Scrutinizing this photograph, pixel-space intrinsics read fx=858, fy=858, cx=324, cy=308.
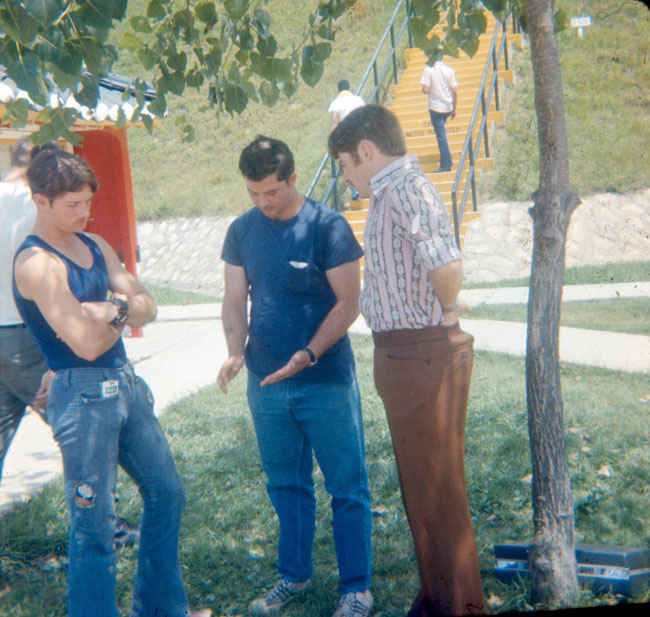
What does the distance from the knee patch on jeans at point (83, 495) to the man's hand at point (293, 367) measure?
0.77 meters

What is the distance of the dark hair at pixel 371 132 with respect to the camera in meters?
2.98

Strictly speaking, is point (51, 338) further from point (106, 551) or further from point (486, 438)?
point (486, 438)

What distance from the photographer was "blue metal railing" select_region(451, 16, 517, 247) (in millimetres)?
12711

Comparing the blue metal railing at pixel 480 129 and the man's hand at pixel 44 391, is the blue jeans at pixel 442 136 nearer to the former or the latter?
the blue metal railing at pixel 480 129

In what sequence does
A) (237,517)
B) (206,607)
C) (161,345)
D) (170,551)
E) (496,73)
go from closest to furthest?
1. (170,551)
2. (206,607)
3. (237,517)
4. (161,345)
5. (496,73)

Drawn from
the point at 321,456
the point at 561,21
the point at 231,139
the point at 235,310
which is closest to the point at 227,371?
the point at 235,310

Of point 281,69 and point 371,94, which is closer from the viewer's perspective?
point 281,69

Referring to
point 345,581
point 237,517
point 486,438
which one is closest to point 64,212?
point 345,581

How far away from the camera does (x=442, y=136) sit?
13.5 meters

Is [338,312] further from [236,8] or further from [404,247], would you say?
[236,8]

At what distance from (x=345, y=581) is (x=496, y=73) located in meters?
13.3

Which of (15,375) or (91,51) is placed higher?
(91,51)

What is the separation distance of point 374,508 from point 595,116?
501 inches

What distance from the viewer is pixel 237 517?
15.0 ft
